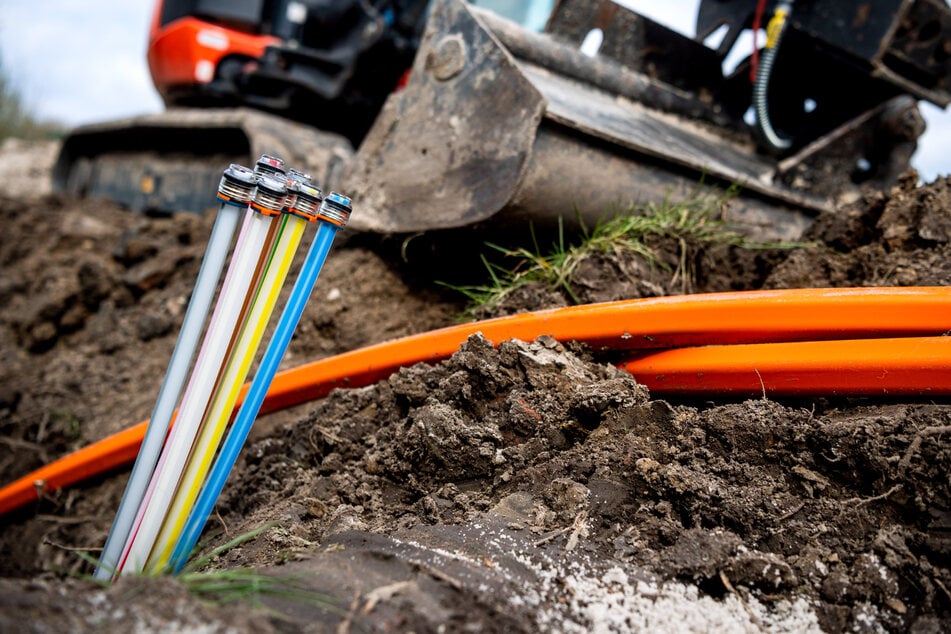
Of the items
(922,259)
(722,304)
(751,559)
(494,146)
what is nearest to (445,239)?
(494,146)

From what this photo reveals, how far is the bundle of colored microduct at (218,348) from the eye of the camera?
113 cm

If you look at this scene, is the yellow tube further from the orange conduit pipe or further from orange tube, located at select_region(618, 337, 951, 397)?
orange tube, located at select_region(618, 337, 951, 397)

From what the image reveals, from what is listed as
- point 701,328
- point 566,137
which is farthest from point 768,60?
point 701,328

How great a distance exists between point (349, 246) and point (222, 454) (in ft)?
4.68

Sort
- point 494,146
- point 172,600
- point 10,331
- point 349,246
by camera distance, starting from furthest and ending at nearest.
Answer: point 10,331
point 349,246
point 494,146
point 172,600

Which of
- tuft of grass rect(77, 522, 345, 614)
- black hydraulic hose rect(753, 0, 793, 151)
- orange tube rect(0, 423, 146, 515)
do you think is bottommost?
orange tube rect(0, 423, 146, 515)

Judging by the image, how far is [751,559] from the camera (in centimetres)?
108

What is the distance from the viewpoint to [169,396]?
1.17 m

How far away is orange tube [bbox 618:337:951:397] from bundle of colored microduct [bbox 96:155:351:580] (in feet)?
2.30

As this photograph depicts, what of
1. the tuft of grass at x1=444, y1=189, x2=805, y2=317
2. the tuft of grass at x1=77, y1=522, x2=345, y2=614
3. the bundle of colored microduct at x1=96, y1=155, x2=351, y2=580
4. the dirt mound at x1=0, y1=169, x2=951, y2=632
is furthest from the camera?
the tuft of grass at x1=444, y1=189, x2=805, y2=317

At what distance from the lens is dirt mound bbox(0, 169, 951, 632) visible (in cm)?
99

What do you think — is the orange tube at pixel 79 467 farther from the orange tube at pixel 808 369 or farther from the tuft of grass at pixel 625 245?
the orange tube at pixel 808 369

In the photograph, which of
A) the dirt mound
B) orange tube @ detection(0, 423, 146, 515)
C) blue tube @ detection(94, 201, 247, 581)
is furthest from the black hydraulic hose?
orange tube @ detection(0, 423, 146, 515)

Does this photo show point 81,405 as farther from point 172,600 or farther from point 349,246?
point 172,600
